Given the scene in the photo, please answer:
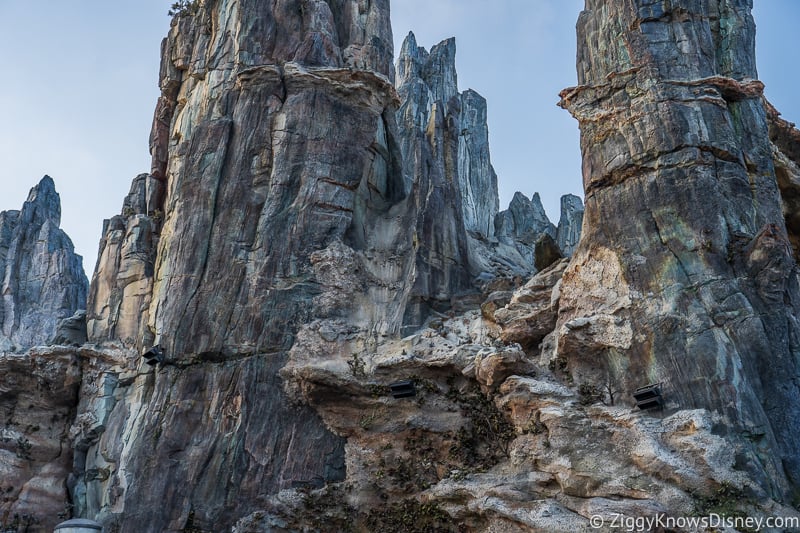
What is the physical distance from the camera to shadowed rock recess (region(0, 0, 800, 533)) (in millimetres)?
18797

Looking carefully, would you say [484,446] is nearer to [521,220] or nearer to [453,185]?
[453,185]

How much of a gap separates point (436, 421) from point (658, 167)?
8.39m

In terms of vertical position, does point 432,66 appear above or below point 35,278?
above

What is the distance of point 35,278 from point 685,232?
110 ft

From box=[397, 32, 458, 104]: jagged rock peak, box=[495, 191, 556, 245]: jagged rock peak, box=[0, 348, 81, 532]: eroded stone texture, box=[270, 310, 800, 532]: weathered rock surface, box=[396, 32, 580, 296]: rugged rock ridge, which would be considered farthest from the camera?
box=[397, 32, 458, 104]: jagged rock peak

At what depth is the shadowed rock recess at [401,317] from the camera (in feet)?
61.7

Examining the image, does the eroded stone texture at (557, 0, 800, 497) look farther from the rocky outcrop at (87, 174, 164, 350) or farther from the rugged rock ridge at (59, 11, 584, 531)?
the rocky outcrop at (87, 174, 164, 350)

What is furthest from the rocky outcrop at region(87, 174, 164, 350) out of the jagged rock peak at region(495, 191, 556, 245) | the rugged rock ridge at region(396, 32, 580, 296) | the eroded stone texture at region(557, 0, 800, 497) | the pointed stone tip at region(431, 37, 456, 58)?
the pointed stone tip at region(431, 37, 456, 58)

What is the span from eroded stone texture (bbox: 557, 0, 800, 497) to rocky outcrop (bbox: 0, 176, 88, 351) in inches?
1100

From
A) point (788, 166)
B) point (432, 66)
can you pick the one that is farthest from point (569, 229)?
point (788, 166)

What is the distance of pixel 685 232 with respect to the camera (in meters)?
20.7

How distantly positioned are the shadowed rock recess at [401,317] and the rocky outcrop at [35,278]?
48.4 feet

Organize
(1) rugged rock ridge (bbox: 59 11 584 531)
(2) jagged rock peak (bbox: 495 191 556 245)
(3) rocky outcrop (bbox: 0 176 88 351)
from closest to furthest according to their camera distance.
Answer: (1) rugged rock ridge (bbox: 59 11 584 531)
(3) rocky outcrop (bbox: 0 176 88 351)
(2) jagged rock peak (bbox: 495 191 556 245)

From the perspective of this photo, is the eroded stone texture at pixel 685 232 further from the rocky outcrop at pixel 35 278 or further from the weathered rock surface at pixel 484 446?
the rocky outcrop at pixel 35 278
